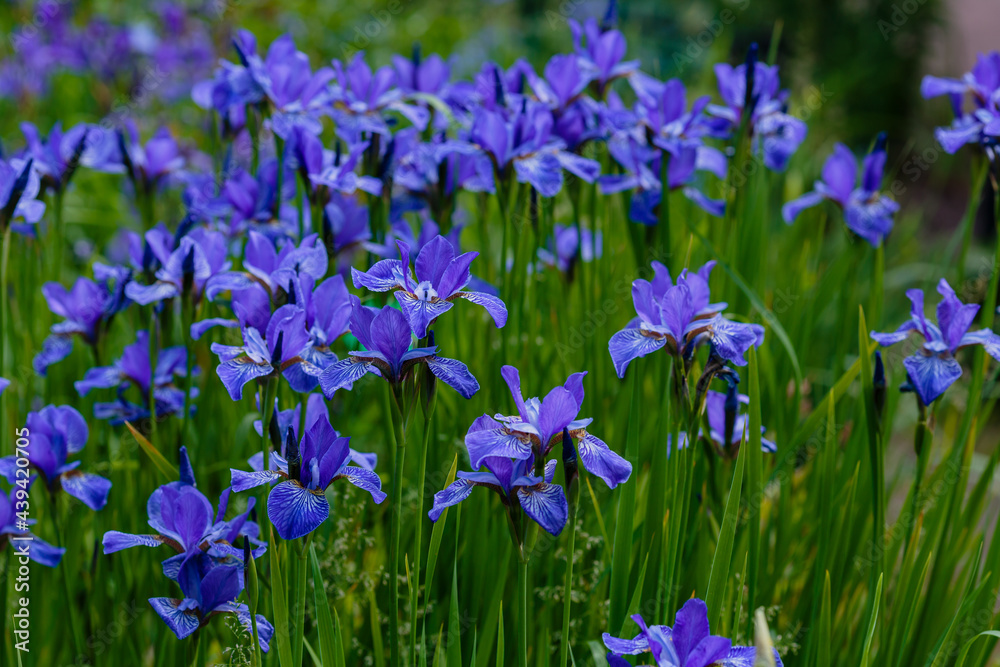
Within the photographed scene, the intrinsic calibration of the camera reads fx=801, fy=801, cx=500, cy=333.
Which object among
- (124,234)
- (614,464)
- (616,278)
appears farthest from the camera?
(124,234)

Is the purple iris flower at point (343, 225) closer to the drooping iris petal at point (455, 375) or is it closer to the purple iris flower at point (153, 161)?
the purple iris flower at point (153, 161)

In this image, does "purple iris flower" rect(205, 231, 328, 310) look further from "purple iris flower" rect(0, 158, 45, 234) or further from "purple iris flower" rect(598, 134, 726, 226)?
"purple iris flower" rect(598, 134, 726, 226)

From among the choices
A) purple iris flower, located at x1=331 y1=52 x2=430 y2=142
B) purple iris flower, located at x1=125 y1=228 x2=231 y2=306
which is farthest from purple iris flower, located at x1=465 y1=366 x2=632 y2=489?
purple iris flower, located at x1=331 y1=52 x2=430 y2=142

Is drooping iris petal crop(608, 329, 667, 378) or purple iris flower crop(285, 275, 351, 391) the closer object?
drooping iris petal crop(608, 329, 667, 378)

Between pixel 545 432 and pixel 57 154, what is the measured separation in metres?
1.84

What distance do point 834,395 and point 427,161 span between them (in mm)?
1165

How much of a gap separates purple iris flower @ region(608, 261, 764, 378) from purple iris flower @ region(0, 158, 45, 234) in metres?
1.41

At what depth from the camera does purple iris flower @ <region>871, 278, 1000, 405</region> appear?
1.54 metres

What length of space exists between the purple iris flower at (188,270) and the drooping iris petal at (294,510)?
70cm

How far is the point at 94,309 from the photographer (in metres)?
1.98

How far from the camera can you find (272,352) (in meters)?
1.33

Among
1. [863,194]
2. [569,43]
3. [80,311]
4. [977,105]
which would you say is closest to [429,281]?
[80,311]

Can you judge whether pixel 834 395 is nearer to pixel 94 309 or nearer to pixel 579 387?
pixel 579 387

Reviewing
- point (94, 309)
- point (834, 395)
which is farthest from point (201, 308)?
point (834, 395)
